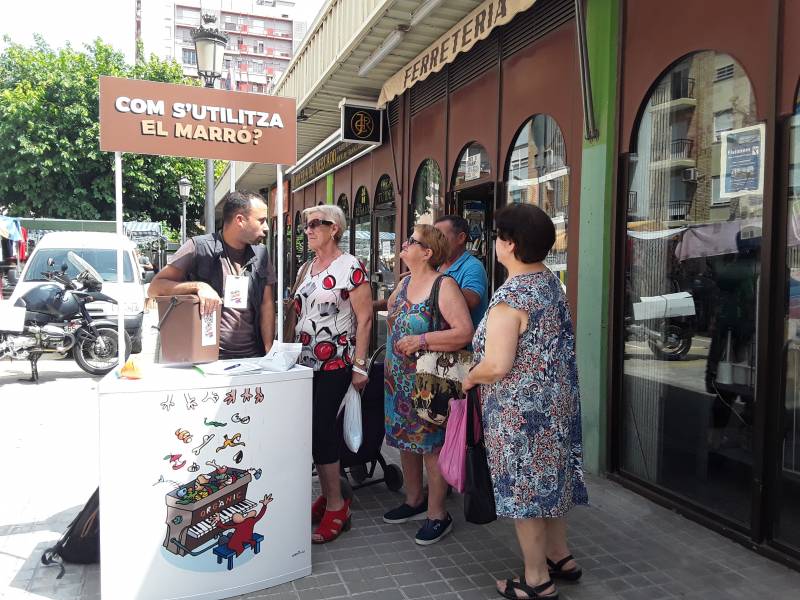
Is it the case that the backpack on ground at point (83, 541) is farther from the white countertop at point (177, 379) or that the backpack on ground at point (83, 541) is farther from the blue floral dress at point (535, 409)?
the blue floral dress at point (535, 409)

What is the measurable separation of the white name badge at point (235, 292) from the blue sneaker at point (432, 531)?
158 centimetres

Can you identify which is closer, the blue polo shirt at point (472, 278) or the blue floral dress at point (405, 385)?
the blue floral dress at point (405, 385)

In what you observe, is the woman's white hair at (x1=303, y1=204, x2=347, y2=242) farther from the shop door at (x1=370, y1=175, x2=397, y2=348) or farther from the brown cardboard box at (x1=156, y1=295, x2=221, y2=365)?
the shop door at (x1=370, y1=175, x2=397, y2=348)

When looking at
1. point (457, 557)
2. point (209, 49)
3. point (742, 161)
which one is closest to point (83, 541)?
point (457, 557)

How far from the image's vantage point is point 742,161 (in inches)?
137

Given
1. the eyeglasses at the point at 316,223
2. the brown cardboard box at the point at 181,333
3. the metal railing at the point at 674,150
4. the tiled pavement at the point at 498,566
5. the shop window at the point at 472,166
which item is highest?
the shop window at the point at 472,166

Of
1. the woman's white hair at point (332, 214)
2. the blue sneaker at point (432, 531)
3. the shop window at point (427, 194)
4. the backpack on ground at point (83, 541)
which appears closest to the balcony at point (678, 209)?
the woman's white hair at point (332, 214)

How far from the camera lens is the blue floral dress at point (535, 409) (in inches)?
107

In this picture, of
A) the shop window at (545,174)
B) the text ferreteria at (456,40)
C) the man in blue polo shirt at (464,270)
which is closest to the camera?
the man in blue polo shirt at (464,270)

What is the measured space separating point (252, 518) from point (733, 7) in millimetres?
3669

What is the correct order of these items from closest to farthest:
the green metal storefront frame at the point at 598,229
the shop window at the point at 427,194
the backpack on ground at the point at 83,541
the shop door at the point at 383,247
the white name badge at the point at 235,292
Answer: the backpack on ground at the point at 83,541 < the white name badge at the point at 235,292 < the green metal storefront frame at the point at 598,229 < the shop window at the point at 427,194 < the shop door at the point at 383,247

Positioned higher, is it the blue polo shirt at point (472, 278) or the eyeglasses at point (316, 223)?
the eyeglasses at point (316, 223)

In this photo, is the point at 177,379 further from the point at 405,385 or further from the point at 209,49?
the point at 209,49

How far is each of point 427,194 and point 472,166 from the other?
47.8 inches
